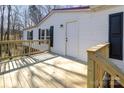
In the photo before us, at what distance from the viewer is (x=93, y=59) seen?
2.93 meters

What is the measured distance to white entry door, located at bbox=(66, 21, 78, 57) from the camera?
25.8 feet

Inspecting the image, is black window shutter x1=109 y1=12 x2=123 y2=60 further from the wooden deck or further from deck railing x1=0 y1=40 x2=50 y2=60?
deck railing x1=0 y1=40 x2=50 y2=60

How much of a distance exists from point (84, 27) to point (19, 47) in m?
2.70

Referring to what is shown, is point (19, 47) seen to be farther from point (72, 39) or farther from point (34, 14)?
point (72, 39)

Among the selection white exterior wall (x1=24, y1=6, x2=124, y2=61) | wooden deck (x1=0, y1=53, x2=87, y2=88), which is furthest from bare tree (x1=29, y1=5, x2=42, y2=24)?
wooden deck (x1=0, y1=53, x2=87, y2=88)

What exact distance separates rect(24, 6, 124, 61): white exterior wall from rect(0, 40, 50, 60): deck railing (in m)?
0.48

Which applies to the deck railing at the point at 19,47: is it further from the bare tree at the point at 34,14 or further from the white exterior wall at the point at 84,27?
the bare tree at the point at 34,14

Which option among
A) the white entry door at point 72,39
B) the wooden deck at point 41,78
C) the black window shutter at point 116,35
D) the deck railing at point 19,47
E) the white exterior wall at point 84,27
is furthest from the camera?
the white entry door at point 72,39

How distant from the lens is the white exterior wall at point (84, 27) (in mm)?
6223

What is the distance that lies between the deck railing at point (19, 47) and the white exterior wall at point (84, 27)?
48cm

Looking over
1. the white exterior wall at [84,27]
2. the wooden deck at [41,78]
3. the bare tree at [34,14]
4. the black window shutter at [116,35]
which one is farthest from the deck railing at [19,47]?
the black window shutter at [116,35]

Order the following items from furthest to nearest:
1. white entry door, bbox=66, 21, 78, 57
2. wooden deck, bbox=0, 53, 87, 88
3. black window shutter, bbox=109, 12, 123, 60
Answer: white entry door, bbox=66, 21, 78, 57 < black window shutter, bbox=109, 12, 123, 60 < wooden deck, bbox=0, 53, 87, 88

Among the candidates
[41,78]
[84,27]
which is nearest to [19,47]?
[84,27]
